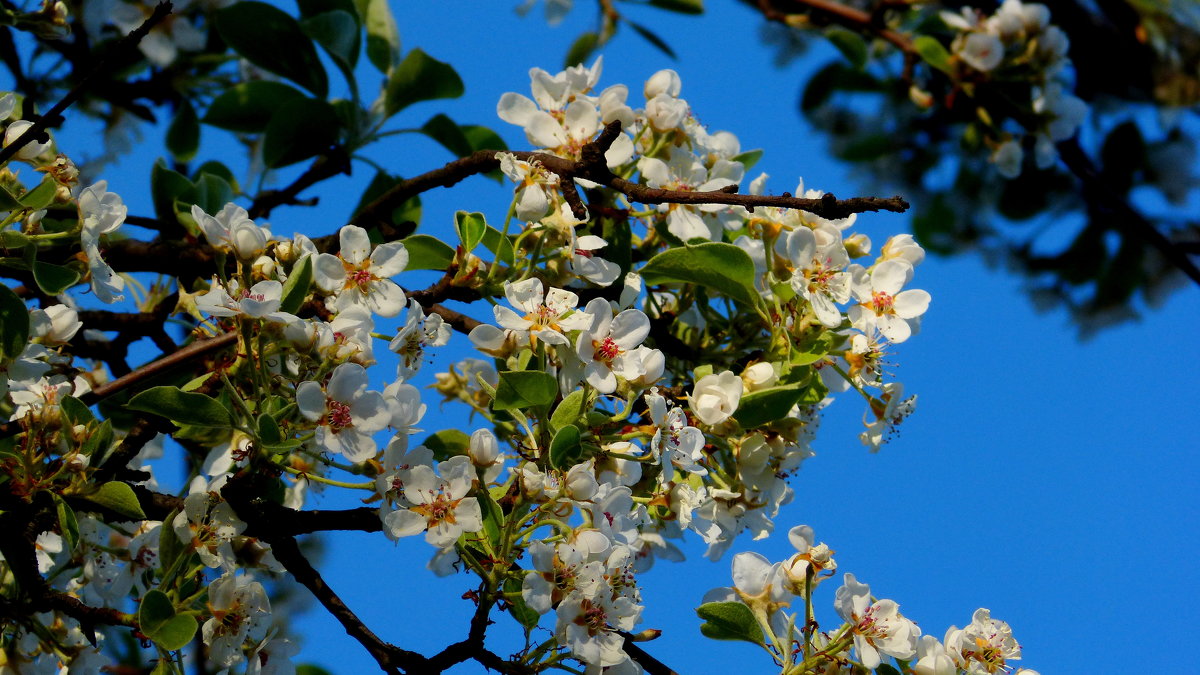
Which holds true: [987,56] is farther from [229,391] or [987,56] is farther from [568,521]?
[229,391]

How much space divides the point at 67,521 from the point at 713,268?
992 millimetres

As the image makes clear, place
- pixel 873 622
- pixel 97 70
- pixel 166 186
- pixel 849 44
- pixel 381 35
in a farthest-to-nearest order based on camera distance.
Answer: pixel 849 44, pixel 381 35, pixel 166 186, pixel 873 622, pixel 97 70

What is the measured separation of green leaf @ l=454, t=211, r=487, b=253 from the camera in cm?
172

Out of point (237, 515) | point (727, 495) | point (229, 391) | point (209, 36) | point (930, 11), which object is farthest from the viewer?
point (930, 11)

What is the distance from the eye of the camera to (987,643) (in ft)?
6.10

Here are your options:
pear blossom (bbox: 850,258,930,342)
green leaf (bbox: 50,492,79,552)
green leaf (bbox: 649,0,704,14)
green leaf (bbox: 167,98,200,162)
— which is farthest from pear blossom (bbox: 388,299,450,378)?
green leaf (bbox: 649,0,704,14)

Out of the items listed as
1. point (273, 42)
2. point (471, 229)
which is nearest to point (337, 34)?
point (273, 42)

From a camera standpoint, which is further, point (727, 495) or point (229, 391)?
point (727, 495)

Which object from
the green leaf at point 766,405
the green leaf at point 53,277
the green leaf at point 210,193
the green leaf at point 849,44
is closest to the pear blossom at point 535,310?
→ the green leaf at point 766,405

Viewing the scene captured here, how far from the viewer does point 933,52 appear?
3402 millimetres

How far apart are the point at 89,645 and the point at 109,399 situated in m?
0.42

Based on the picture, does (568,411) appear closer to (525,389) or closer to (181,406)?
(525,389)

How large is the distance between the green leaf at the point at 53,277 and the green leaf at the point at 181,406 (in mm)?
361

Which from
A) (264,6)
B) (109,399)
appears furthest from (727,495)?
(264,6)
